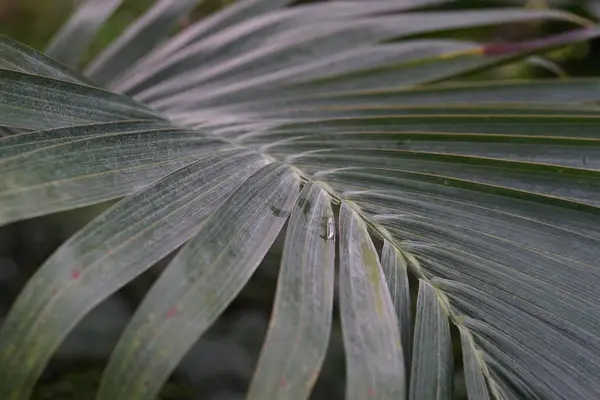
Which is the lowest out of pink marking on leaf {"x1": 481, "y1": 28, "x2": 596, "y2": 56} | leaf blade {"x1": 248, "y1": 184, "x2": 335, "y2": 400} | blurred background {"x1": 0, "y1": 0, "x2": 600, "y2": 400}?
blurred background {"x1": 0, "y1": 0, "x2": 600, "y2": 400}

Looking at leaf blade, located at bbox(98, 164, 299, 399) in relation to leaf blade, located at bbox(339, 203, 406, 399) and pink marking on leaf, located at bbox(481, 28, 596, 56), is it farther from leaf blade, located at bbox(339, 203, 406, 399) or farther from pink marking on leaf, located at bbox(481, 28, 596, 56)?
pink marking on leaf, located at bbox(481, 28, 596, 56)

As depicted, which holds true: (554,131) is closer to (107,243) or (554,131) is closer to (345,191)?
(345,191)

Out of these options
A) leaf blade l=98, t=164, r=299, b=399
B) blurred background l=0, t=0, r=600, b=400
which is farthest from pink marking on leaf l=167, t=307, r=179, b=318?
blurred background l=0, t=0, r=600, b=400

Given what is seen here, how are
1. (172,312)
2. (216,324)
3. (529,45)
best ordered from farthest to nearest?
(216,324) < (529,45) < (172,312)

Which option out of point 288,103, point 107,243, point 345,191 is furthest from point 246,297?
point 107,243

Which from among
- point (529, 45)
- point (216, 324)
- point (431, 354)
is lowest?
point (216, 324)

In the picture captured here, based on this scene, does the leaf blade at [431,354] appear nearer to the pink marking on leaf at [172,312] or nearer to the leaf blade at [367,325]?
the leaf blade at [367,325]

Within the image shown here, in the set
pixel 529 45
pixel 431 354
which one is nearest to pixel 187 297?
pixel 431 354

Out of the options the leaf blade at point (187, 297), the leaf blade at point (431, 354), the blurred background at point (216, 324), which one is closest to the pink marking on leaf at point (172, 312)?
the leaf blade at point (187, 297)

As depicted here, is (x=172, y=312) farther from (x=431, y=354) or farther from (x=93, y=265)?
(x=431, y=354)
